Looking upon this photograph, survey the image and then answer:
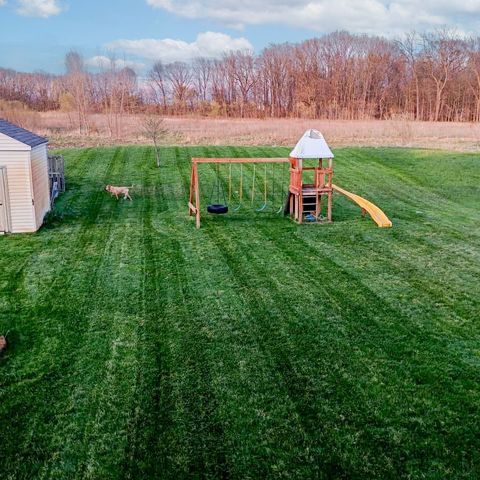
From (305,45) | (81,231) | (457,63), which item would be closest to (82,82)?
(81,231)

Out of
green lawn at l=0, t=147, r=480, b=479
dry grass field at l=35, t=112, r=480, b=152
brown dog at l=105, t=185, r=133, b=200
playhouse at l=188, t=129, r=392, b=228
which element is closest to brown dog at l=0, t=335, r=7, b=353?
green lawn at l=0, t=147, r=480, b=479

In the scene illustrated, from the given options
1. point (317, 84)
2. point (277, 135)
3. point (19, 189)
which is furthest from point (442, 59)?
point (19, 189)

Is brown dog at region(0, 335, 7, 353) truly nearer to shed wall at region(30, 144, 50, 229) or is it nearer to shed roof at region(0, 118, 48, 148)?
shed wall at region(30, 144, 50, 229)

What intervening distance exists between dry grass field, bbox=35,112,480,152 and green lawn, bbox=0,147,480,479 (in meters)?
13.8

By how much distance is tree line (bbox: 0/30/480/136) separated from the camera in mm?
44156

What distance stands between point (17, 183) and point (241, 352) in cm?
760

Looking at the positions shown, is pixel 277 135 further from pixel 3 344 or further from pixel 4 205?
pixel 3 344

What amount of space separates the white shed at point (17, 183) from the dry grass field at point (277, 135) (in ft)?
43.8

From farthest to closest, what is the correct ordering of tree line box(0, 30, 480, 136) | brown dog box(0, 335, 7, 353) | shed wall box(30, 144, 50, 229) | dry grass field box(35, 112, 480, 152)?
tree line box(0, 30, 480, 136)
dry grass field box(35, 112, 480, 152)
shed wall box(30, 144, 50, 229)
brown dog box(0, 335, 7, 353)

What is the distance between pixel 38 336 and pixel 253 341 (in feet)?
8.81

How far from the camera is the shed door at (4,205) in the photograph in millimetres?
10914

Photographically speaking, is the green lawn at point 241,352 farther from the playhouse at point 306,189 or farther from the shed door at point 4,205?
the shed door at point 4,205

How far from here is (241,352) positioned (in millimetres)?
5867

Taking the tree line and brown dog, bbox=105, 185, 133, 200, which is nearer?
brown dog, bbox=105, 185, 133, 200
